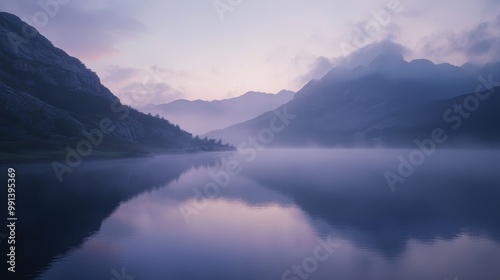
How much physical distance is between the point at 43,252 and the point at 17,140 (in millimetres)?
171115

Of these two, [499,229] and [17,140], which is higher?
[17,140]

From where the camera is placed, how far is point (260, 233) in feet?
144

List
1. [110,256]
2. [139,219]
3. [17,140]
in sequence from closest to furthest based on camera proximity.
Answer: [110,256], [139,219], [17,140]

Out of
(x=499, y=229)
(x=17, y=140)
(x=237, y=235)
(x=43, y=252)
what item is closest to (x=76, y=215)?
(x=43, y=252)

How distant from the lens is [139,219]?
51438mm

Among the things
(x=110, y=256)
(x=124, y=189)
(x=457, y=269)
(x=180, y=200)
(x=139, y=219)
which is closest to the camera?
(x=457, y=269)

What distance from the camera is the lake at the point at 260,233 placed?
31.0 metres

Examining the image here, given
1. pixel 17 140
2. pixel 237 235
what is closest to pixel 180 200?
pixel 237 235

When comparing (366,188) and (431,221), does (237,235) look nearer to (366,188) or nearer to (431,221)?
(431,221)

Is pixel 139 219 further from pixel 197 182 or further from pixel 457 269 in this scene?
pixel 197 182

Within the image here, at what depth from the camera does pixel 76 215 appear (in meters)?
52.3

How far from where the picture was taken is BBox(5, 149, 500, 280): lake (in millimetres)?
30969

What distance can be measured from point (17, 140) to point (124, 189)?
424 ft

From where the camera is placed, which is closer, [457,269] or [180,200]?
[457,269]
